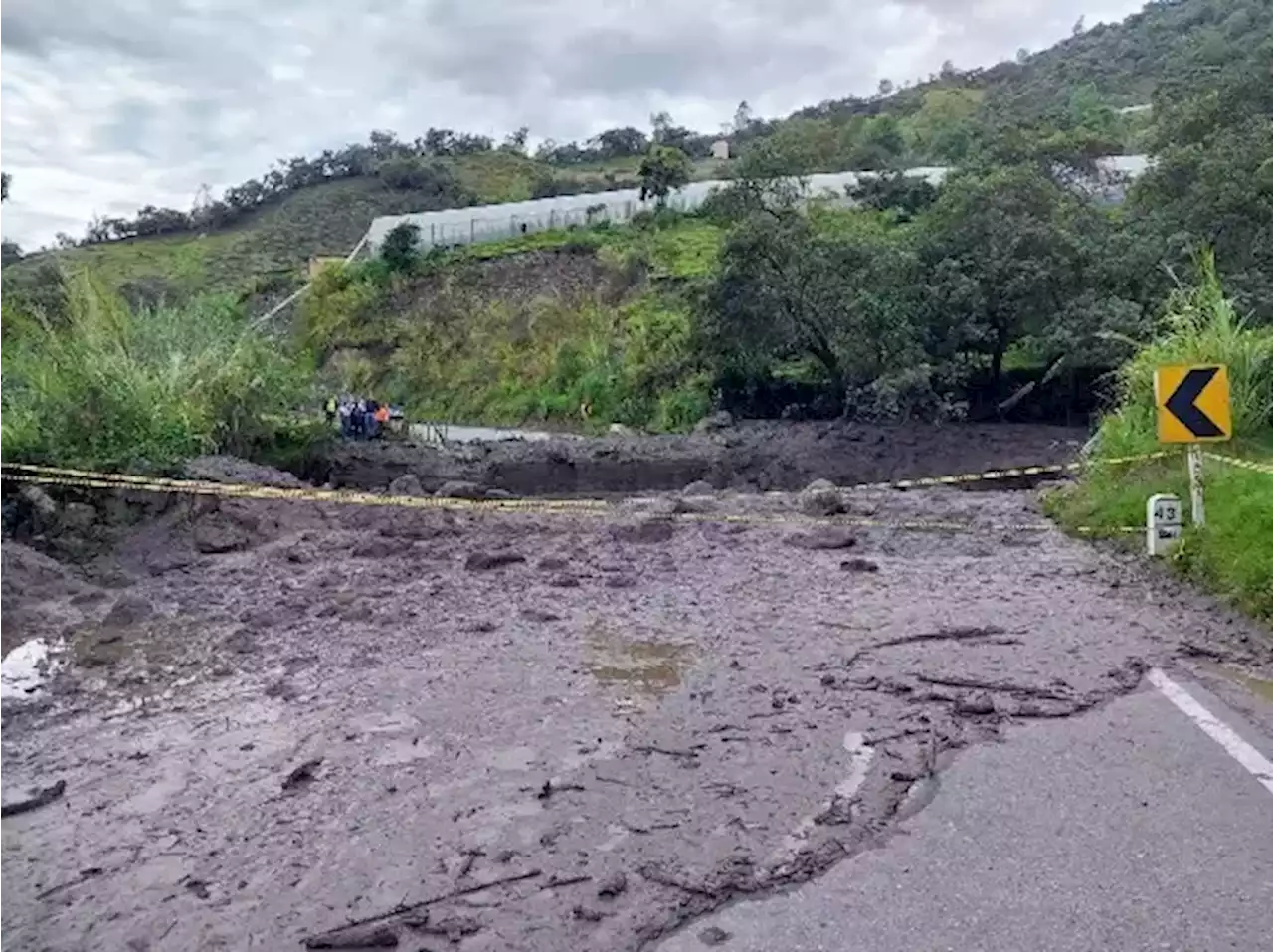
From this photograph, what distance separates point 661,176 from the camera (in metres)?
52.1

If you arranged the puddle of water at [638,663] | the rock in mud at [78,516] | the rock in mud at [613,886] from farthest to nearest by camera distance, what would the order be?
the rock in mud at [78,516], the puddle of water at [638,663], the rock in mud at [613,886]

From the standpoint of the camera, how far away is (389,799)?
16.6 feet

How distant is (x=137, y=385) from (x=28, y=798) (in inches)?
440

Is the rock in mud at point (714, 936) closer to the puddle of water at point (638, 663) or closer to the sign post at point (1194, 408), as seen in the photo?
the puddle of water at point (638, 663)

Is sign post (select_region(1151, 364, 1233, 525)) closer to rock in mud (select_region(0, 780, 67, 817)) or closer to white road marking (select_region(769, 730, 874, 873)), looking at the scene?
white road marking (select_region(769, 730, 874, 873))

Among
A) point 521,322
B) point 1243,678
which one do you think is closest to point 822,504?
A: point 1243,678

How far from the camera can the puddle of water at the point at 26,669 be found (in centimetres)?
757

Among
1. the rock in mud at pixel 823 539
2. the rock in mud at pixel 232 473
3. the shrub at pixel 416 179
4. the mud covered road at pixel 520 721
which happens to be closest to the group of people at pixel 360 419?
the rock in mud at pixel 232 473

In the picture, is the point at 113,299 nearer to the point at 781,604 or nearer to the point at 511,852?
the point at 781,604

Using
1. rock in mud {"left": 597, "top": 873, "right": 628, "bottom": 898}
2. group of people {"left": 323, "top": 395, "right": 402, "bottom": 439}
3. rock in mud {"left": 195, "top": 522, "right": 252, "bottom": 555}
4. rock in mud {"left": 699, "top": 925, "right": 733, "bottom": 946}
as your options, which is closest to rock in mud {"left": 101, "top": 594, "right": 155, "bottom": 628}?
rock in mud {"left": 195, "top": 522, "right": 252, "bottom": 555}

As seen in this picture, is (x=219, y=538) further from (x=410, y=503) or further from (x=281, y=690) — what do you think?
(x=281, y=690)

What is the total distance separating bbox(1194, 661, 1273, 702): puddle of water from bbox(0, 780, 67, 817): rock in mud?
18.3 ft

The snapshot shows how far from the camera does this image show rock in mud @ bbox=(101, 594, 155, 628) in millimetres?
9359

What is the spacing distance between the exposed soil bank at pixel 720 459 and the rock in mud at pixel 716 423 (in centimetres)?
267
